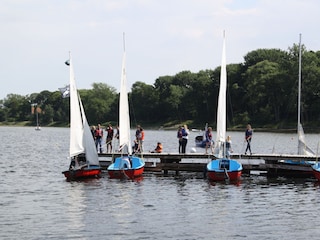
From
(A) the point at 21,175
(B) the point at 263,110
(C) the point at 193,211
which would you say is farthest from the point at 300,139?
(B) the point at 263,110

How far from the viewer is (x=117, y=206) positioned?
97.1ft

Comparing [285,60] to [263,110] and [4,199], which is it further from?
[4,199]

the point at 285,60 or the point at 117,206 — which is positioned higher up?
the point at 285,60

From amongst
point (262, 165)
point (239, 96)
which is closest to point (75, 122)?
point (262, 165)

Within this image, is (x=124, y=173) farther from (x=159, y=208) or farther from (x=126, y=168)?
→ (x=159, y=208)

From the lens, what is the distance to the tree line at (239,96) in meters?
123

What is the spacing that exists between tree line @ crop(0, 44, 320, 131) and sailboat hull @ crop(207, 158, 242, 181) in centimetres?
7948

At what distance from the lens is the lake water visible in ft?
78.9

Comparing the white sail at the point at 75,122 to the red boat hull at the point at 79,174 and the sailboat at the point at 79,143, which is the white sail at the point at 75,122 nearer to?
the sailboat at the point at 79,143

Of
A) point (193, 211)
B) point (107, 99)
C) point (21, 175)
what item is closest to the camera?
point (193, 211)

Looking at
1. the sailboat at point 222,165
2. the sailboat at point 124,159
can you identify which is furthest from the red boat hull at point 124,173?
the sailboat at point 222,165

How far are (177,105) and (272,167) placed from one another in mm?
120903

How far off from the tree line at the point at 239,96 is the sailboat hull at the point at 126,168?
7932 centimetres

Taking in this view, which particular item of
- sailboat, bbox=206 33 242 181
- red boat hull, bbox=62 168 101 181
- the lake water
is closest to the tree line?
sailboat, bbox=206 33 242 181
